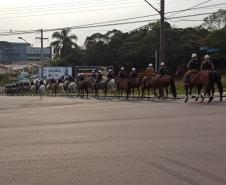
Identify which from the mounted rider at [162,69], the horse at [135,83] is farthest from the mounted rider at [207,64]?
the horse at [135,83]

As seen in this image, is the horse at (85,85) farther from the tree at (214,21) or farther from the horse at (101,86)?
the tree at (214,21)

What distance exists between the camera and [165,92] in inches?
1554

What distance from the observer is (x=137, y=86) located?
135 ft

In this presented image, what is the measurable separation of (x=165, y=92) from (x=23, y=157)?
92.3 ft

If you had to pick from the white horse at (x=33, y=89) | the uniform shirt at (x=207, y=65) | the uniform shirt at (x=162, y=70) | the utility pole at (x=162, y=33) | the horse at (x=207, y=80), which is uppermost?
the utility pole at (x=162, y=33)

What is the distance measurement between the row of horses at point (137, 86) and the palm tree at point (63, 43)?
5412 centimetres

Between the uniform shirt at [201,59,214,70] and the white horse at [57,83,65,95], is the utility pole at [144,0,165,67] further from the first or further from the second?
the white horse at [57,83,65,95]

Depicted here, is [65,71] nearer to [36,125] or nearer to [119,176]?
[36,125]

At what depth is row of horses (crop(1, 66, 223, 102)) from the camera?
98.2 ft

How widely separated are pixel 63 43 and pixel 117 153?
120038 millimetres

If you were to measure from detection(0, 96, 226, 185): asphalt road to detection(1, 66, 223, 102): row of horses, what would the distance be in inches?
431

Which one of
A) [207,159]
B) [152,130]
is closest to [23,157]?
[207,159]

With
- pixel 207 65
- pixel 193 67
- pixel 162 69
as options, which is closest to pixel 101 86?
pixel 162 69

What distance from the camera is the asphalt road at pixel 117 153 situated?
9445 mm
